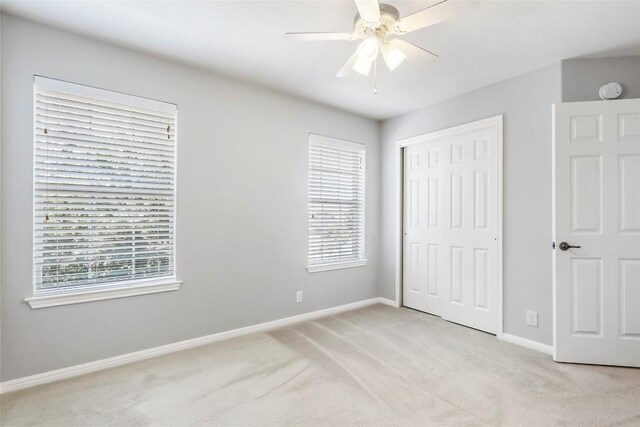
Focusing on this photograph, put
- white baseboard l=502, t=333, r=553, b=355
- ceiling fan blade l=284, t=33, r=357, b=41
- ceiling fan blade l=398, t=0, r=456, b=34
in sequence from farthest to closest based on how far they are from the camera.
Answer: white baseboard l=502, t=333, r=553, b=355 → ceiling fan blade l=284, t=33, r=357, b=41 → ceiling fan blade l=398, t=0, r=456, b=34

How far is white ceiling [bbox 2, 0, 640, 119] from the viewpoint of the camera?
2031 millimetres

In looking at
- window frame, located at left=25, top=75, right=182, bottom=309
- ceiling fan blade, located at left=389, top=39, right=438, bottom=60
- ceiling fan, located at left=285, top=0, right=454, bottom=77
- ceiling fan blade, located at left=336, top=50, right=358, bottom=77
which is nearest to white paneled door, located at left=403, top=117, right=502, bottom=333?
A: ceiling fan blade, located at left=389, top=39, right=438, bottom=60

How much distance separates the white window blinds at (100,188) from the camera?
226cm

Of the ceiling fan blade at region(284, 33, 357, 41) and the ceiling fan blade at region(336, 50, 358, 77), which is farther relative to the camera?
the ceiling fan blade at region(336, 50, 358, 77)

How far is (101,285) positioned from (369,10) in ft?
8.75

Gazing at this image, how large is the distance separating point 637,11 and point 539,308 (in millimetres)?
2307

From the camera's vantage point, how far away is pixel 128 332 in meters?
2.56

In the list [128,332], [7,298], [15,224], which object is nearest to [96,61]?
[15,224]

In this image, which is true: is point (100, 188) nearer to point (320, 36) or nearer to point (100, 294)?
point (100, 294)

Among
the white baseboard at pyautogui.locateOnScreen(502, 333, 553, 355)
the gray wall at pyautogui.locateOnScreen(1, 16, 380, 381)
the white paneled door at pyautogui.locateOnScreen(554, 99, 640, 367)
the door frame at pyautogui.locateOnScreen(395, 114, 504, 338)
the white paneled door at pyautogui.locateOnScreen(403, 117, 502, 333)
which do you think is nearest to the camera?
the gray wall at pyautogui.locateOnScreen(1, 16, 380, 381)

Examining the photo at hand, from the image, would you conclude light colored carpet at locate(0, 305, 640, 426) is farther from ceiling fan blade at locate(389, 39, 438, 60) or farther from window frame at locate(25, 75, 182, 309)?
ceiling fan blade at locate(389, 39, 438, 60)

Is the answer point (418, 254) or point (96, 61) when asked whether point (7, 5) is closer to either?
point (96, 61)

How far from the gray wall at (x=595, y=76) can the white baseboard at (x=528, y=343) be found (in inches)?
84.5

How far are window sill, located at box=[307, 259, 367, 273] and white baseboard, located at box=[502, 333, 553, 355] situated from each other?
1.77 meters
